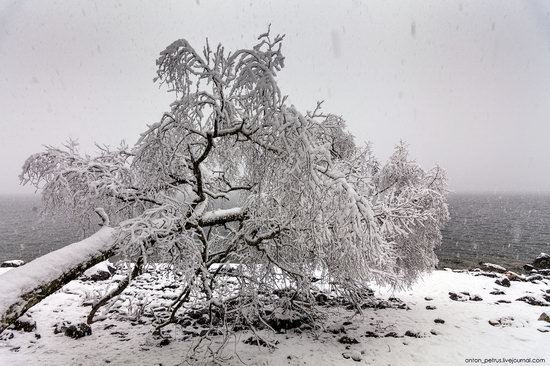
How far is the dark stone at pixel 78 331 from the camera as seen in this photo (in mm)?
9297

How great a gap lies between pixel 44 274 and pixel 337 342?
7.67m

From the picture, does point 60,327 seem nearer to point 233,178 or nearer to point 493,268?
point 233,178

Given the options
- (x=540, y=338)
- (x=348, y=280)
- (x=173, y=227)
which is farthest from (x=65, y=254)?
(x=540, y=338)

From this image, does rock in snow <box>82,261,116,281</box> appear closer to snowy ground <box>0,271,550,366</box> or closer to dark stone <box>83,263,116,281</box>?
dark stone <box>83,263,116,281</box>

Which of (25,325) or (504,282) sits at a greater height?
(25,325)

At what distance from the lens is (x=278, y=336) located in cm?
948

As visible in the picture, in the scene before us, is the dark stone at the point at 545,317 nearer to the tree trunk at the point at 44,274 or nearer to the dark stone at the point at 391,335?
the dark stone at the point at 391,335

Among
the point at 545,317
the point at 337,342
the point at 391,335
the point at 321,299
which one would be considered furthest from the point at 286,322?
the point at 545,317

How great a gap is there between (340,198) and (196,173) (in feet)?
10.0

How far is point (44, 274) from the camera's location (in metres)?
4.70

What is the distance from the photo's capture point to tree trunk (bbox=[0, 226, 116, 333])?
4219 millimetres

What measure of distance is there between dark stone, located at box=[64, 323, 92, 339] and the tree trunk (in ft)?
18.8

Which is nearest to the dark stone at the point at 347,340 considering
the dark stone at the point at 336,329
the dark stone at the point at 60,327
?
the dark stone at the point at 336,329

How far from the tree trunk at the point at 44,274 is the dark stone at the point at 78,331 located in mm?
5726
